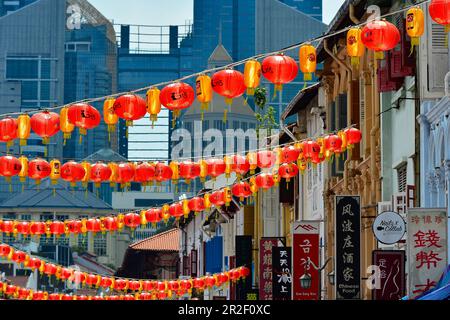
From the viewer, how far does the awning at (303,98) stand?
4413cm

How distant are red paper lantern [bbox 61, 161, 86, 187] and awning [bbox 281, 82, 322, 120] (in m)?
8.75

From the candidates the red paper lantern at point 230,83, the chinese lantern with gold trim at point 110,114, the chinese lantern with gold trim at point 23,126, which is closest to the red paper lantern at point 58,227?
the chinese lantern with gold trim at point 23,126

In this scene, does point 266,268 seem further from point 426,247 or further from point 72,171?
point 426,247

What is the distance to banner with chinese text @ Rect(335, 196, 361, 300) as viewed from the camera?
28516 millimetres

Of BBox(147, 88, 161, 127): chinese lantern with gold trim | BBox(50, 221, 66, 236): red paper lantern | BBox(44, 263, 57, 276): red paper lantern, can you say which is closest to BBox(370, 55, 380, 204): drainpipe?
BBox(147, 88, 161, 127): chinese lantern with gold trim

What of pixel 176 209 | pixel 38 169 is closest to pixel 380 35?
pixel 38 169

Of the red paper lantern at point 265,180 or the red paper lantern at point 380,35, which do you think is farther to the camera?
the red paper lantern at point 265,180

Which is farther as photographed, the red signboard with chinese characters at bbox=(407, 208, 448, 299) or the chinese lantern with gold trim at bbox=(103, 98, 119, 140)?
the chinese lantern with gold trim at bbox=(103, 98, 119, 140)

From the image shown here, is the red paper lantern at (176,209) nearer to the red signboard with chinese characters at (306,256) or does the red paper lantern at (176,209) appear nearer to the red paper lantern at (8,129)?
the red signboard with chinese characters at (306,256)

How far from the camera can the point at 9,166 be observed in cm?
3381

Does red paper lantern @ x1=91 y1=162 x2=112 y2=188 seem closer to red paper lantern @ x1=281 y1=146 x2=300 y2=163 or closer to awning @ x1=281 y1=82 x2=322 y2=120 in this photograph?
red paper lantern @ x1=281 y1=146 x2=300 y2=163

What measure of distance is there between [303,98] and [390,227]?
23.1 m
